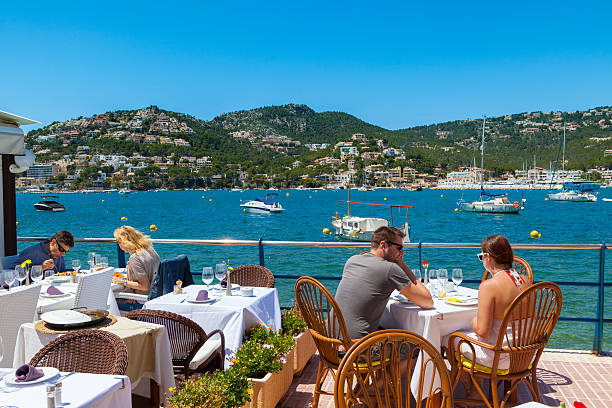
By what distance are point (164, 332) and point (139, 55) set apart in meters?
39.9

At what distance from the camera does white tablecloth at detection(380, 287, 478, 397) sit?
3.41m

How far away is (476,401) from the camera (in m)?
3.38

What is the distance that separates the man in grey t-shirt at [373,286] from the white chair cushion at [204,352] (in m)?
1.02

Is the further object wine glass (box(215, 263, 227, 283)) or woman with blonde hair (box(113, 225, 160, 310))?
woman with blonde hair (box(113, 225, 160, 310))

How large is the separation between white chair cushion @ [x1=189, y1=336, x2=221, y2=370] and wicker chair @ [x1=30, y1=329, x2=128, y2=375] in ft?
3.19

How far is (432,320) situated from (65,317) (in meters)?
2.41

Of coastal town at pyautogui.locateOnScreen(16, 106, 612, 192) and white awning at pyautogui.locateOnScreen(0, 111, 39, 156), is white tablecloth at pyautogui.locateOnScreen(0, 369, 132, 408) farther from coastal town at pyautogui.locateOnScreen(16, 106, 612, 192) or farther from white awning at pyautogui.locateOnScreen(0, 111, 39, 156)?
coastal town at pyautogui.locateOnScreen(16, 106, 612, 192)

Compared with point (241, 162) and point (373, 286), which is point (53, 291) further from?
point (241, 162)

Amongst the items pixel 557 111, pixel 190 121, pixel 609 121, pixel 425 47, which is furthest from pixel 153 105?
pixel 557 111

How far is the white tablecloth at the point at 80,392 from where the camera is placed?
76.2 inches

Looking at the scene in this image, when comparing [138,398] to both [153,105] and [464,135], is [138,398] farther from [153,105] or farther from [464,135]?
[464,135]

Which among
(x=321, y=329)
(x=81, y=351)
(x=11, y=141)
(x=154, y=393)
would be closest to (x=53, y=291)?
(x=11, y=141)

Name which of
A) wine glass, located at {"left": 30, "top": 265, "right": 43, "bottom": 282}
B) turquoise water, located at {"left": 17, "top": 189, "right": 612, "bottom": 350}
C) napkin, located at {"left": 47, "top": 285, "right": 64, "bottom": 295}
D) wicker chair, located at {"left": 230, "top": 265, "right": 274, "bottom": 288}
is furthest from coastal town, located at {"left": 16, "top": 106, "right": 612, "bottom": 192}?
wicker chair, located at {"left": 230, "top": 265, "right": 274, "bottom": 288}

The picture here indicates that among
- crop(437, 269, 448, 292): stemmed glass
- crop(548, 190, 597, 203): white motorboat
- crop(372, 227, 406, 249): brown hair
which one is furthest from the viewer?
crop(548, 190, 597, 203): white motorboat
